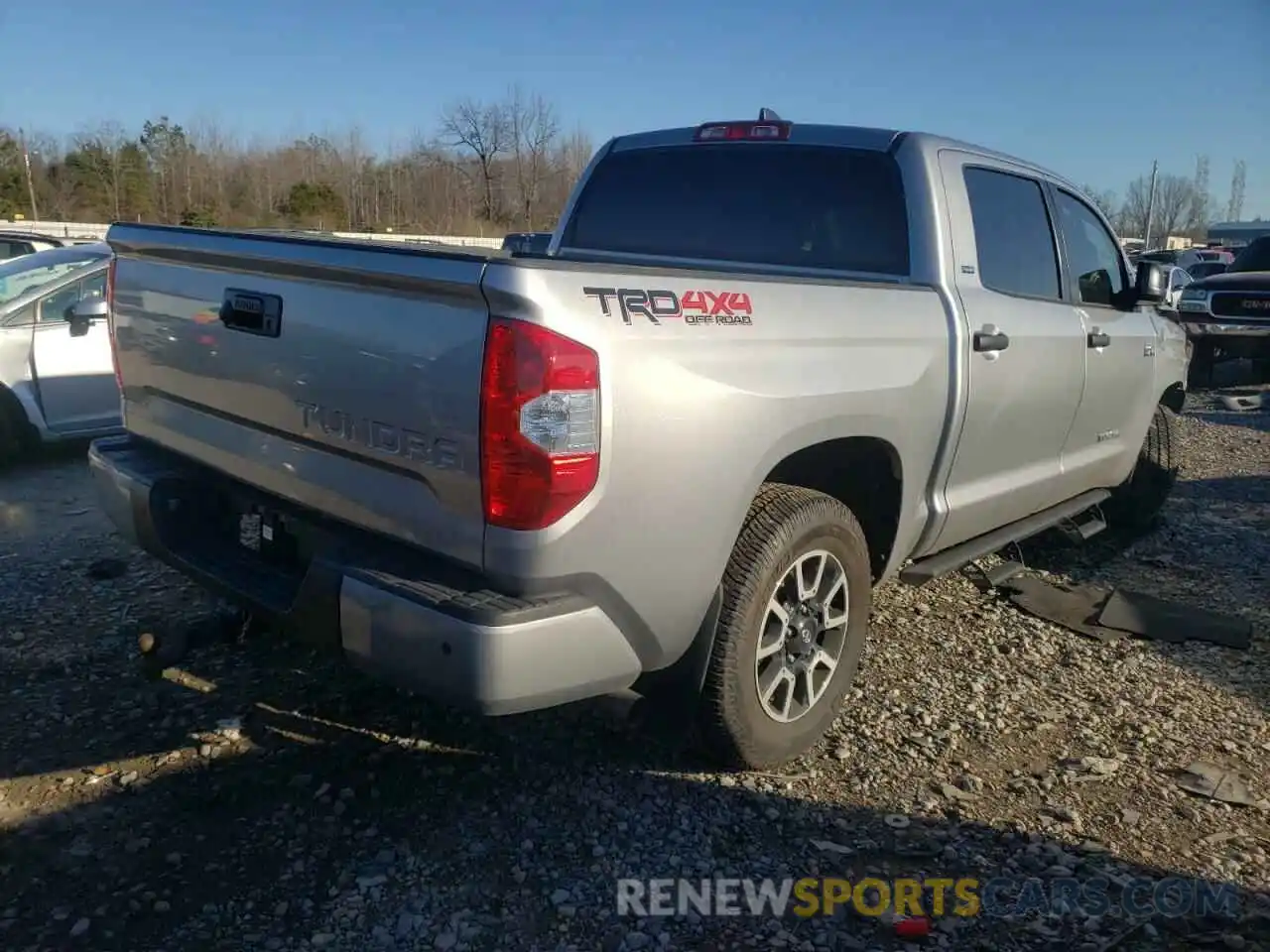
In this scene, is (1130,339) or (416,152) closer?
(1130,339)

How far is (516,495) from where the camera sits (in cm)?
236

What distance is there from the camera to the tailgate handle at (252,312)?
2809mm

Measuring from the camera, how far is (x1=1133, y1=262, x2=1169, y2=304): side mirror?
5090 mm

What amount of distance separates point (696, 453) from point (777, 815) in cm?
122

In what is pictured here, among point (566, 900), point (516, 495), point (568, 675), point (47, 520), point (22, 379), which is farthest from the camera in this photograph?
point (22, 379)

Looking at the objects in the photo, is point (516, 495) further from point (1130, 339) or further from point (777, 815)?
point (1130, 339)

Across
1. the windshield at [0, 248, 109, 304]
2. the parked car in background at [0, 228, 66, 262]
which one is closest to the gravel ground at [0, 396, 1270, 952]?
the windshield at [0, 248, 109, 304]

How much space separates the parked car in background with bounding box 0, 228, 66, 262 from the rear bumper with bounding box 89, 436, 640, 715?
962 cm

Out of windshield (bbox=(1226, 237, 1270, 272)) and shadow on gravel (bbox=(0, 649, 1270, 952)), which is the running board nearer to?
shadow on gravel (bbox=(0, 649, 1270, 952))

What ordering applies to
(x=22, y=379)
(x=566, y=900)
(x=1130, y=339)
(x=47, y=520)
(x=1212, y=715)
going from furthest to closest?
1. (x=22, y=379)
2. (x=47, y=520)
3. (x=1130, y=339)
4. (x=1212, y=715)
5. (x=566, y=900)

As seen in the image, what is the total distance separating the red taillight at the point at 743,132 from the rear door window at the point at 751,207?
4cm

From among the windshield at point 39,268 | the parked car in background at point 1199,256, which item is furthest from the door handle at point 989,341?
the parked car in background at point 1199,256

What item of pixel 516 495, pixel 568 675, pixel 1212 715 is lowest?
pixel 1212 715

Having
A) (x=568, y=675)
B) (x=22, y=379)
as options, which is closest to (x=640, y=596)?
(x=568, y=675)
